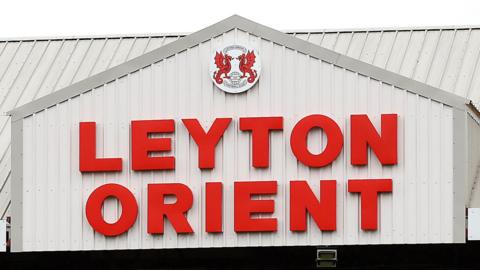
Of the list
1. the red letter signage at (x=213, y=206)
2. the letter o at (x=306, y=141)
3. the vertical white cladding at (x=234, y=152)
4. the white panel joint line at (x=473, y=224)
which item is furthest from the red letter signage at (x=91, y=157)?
the white panel joint line at (x=473, y=224)

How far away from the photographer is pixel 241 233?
2606cm

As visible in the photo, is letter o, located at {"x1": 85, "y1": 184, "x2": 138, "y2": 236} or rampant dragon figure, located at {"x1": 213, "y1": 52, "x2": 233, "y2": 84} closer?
letter o, located at {"x1": 85, "y1": 184, "x2": 138, "y2": 236}

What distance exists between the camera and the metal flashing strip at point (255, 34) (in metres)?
25.8

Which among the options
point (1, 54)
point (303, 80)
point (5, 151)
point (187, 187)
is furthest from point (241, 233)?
point (1, 54)

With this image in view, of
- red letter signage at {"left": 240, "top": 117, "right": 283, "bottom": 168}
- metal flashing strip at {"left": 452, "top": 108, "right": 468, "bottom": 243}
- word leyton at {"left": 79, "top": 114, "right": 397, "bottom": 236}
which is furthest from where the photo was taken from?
red letter signage at {"left": 240, "top": 117, "right": 283, "bottom": 168}

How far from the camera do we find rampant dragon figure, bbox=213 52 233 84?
2636 cm

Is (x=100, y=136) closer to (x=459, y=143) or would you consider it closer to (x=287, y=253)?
(x=287, y=253)

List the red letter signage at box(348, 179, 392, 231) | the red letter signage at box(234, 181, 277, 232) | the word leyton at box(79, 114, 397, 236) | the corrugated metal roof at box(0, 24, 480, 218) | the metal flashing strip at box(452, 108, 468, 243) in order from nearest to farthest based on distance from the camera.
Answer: the metal flashing strip at box(452, 108, 468, 243), the red letter signage at box(348, 179, 392, 231), the word leyton at box(79, 114, 397, 236), the red letter signage at box(234, 181, 277, 232), the corrugated metal roof at box(0, 24, 480, 218)

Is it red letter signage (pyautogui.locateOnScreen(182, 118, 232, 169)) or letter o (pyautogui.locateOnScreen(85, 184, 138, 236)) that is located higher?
red letter signage (pyautogui.locateOnScreen(182, 118, 232, 169))

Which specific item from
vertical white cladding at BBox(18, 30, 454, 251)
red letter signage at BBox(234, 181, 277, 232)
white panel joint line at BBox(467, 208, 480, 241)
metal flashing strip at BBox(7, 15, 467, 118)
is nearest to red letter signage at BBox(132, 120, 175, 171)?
vertical white cladding at BBox(18, 30, 454, 251)

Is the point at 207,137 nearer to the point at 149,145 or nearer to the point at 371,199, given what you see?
the point at 149,145

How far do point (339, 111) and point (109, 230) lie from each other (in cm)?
439

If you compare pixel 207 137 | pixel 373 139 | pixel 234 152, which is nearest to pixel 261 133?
pixel 234 152

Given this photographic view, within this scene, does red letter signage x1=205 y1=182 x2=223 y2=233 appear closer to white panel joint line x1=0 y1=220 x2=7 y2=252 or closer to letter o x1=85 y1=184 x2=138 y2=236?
letter o x1=85 y1=184 x2=138 y2=236
